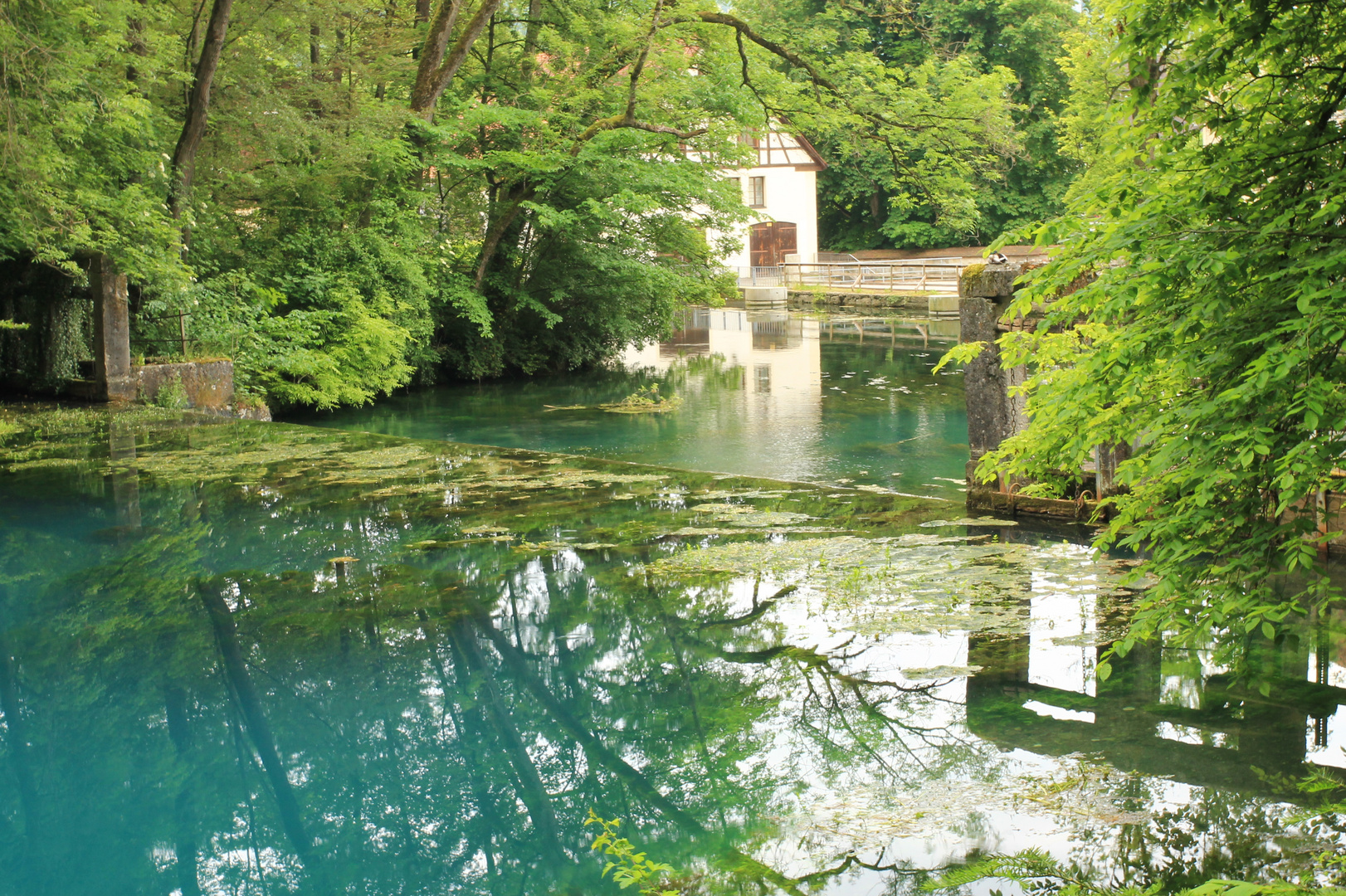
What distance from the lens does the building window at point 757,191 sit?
49.4 m

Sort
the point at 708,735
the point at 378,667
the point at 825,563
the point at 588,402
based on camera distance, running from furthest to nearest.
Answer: the point at 588,402 < the point at 825,563 < the point at 378,667 < the point at 708,735

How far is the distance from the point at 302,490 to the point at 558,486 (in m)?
1.87

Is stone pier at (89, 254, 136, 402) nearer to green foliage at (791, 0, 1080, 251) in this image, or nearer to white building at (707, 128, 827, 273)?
green foliage at (791, 0, 1080, 251)

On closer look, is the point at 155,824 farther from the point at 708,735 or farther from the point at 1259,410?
the point at 1259,410

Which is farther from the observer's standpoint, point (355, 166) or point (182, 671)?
point (355, 166)

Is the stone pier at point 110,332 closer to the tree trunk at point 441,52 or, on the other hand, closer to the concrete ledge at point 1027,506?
the tree trunk at point 441,52

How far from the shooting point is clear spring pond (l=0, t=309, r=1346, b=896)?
3082 millimetres

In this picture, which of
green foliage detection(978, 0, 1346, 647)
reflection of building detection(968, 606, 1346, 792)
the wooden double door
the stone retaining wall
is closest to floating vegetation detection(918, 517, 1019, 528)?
reflection of building detection(968, 606, 1346, 792)

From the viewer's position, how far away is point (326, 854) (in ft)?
10.5

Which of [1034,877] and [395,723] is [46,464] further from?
[1034,877]

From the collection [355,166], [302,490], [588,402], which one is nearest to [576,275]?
[588,402]

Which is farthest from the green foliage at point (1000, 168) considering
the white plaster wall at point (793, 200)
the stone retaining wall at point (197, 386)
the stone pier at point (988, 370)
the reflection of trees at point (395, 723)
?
the reflection of trees at point (395, 723)

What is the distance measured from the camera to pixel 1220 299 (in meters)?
2.83

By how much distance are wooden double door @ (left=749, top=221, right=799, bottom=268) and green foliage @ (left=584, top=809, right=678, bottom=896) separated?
47.6 metres
